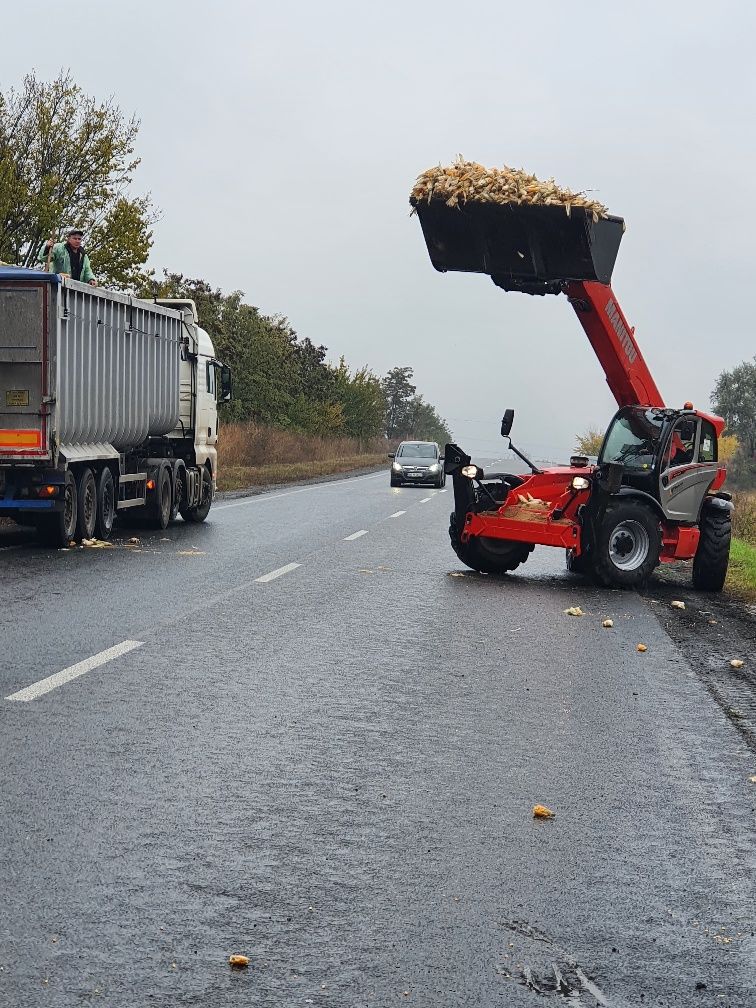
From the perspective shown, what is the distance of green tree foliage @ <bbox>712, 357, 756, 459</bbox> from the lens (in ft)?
401

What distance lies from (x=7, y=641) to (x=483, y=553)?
23.9 feet

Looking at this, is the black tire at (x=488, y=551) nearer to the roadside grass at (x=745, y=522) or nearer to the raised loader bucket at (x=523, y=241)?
the raised loader bucket at (x=523, y=241)

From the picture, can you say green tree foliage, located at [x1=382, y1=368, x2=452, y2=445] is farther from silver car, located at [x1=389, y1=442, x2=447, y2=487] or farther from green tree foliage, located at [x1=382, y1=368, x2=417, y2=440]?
silver car, located at [x1=389, y1=442, x2=447, y2=487]

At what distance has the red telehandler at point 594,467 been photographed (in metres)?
14.4

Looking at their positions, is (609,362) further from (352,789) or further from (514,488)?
(352,789)

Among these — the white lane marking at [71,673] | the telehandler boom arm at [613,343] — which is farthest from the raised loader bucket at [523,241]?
the white lane marking at [71,673]

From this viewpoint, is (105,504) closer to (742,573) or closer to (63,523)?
(63,523)

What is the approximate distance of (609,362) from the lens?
15547 millimetres

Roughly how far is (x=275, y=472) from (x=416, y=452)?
17.9ft

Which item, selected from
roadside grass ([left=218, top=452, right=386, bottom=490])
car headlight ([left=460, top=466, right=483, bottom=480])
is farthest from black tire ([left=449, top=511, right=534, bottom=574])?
roadside grass ([left=218, top=452, right=386, bottom=490])

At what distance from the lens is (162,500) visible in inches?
808

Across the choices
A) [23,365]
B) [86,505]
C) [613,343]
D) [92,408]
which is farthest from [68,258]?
[613,343]

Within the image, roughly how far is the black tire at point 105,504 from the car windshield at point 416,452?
26082 millimetres

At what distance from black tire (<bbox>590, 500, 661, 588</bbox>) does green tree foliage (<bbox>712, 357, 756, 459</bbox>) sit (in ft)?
361
